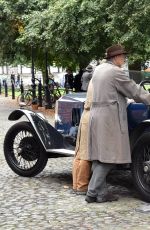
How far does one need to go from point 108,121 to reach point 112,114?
0.09 meters

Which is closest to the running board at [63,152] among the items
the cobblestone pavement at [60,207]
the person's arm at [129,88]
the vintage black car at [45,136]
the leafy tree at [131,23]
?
the vintage black car at [45,136]

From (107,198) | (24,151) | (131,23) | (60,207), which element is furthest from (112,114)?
(131,23)

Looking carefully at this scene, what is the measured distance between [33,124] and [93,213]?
2.16 meters

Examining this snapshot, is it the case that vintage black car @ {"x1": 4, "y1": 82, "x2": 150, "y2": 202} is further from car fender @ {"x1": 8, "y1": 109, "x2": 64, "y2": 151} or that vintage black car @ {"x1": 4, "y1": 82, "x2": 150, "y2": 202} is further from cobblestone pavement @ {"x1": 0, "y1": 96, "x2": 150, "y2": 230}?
cobblestone pavement @ {"x1": 0, "y1": 96, "x2": 150, "y2": 230}

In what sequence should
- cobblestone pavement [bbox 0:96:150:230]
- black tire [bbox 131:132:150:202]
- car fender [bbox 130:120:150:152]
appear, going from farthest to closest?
car fender [bbox 130:120:150:152]
black tire [bbox 131:132:150:202]
cobblestone pavement [bbox 0:96:150:230]

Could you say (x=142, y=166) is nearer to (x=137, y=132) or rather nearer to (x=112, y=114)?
(x=137, y=132)

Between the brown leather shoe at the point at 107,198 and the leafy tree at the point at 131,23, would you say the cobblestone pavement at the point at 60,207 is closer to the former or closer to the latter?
the brown leather shoe at the point at 107,198

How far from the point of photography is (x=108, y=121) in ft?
20.8

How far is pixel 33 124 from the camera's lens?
779cm

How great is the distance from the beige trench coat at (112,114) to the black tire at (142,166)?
19 cm

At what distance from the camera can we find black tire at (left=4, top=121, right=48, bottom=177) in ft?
25.7

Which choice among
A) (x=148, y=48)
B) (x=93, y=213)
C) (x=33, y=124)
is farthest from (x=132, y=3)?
(x=93, y=213)

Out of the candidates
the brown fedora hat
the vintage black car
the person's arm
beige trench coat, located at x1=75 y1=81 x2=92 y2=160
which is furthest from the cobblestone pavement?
the brown fedora hat

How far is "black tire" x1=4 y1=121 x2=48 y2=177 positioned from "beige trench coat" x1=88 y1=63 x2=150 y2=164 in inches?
62.0
